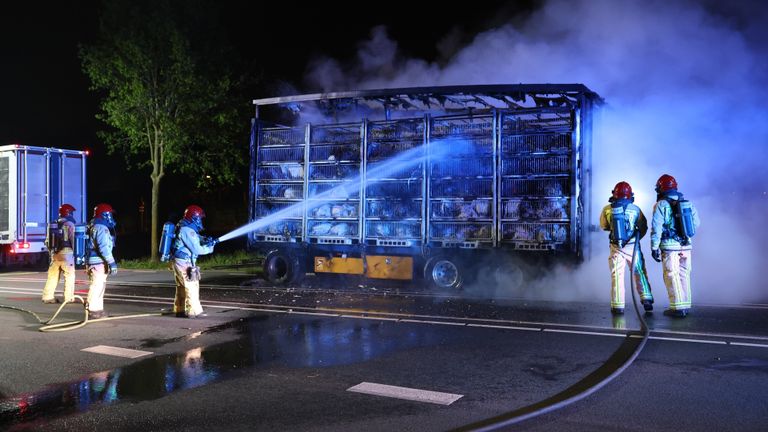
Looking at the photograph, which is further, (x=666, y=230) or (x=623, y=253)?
(x=623, y=253)

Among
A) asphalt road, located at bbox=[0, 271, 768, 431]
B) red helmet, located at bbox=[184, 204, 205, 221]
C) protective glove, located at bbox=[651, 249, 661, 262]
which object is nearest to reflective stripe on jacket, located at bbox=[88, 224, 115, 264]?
asphalt road, located at bbox=[0, 271, 768, 431]

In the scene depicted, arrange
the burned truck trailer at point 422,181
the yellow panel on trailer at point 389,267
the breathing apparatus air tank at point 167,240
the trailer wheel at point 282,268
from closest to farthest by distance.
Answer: the breathing apparatus air tank at point 167,240, the burned truck trailer at point 422,181, the yellow panel on trailer at point 389,267, the trailer wheel at point 282,268

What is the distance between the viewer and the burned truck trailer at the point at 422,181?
1211 centimetres

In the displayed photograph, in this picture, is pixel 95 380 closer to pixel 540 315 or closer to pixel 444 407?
pixel 444 407

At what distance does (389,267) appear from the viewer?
1372 centimetres

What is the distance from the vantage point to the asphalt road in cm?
475

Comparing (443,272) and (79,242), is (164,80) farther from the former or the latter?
(443,272)


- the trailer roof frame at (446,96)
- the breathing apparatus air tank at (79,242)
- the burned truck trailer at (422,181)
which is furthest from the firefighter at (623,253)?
the breathing apparatus air tank at (79,242)

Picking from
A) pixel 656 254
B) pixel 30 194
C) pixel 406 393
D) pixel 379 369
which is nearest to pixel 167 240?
pixel 379 369

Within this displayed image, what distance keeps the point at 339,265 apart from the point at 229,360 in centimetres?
767

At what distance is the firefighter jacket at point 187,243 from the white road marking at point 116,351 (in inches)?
81.2

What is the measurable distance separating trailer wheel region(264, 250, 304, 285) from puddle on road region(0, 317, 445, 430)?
5.50 metres

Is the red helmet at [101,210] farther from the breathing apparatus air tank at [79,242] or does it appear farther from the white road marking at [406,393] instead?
the white road marking at [406,393]

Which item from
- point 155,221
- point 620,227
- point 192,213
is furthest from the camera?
point 155,221
